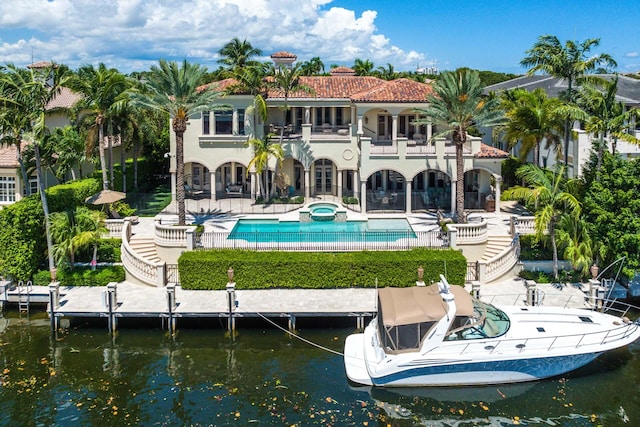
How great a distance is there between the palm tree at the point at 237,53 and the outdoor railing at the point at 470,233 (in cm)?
2311

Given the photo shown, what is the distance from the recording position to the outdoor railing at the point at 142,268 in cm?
3136

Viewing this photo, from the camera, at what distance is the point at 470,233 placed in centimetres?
3334

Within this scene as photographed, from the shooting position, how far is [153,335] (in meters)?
28.1

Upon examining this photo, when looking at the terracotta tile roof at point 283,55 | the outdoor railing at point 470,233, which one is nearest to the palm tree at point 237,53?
the terracotta tile roof at point 283,55

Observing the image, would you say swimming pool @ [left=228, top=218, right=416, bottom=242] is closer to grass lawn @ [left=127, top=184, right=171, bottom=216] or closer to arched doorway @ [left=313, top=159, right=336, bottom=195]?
grass lawn @ [left=127, top=184, right=171, bottom=216]

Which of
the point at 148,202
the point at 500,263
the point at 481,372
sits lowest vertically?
the point at 481,372

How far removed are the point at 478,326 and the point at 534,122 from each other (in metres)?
20.5

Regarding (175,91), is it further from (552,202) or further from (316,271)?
(552,202)

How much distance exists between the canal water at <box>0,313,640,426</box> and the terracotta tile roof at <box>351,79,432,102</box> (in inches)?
751

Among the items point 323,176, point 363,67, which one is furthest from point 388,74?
point 323,176

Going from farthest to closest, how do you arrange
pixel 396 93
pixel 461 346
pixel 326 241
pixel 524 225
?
pixel 396 93, pixel 524 225, pixel 326 241, pixel 461 346

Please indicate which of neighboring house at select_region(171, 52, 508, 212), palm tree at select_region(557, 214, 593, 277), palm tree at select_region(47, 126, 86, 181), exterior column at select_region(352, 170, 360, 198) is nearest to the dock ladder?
palm tree at select_region(47, 126, 86, 181)

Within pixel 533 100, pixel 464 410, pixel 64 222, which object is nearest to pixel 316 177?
pixel 533 100

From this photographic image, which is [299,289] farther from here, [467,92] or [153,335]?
[467,92]
